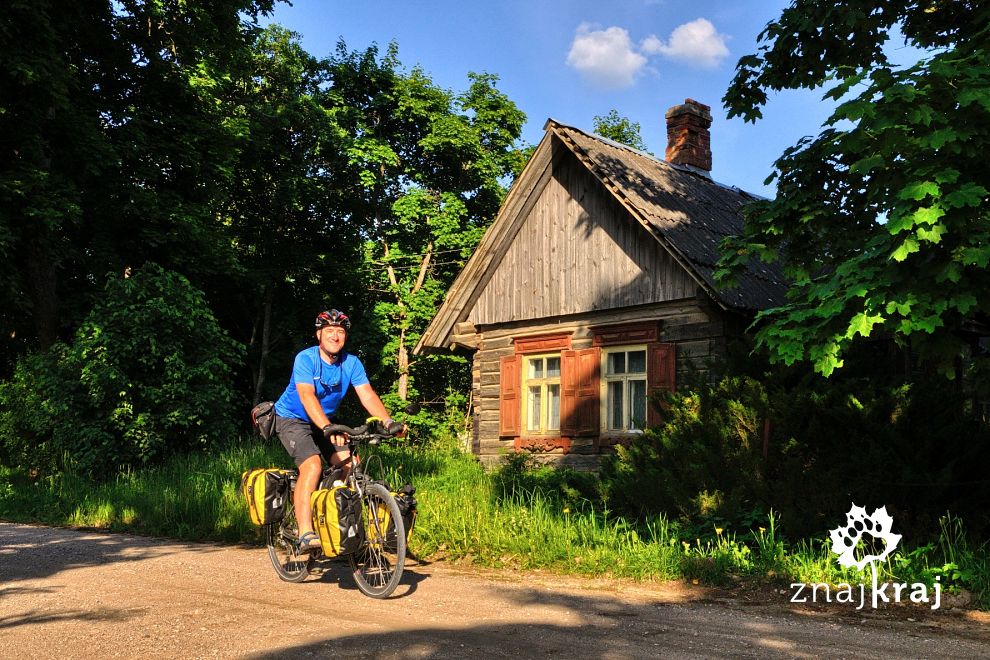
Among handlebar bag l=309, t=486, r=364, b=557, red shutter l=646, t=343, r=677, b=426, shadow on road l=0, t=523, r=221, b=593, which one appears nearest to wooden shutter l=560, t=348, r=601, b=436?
red shutter l=646, t=343, r=677, b=426

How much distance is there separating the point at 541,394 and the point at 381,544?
9.88 metres

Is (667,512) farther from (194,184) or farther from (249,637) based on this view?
(194,184)

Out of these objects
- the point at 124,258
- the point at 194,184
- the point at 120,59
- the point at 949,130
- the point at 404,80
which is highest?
the point at 404,80

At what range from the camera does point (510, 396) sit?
15719 mm

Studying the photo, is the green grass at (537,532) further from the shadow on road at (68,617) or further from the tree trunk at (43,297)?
the tree trunk at (43,297)

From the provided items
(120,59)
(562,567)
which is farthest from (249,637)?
(120,59)

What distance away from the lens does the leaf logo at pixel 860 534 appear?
6.52 metres

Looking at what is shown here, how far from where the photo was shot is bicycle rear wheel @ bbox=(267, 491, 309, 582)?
6574 mm

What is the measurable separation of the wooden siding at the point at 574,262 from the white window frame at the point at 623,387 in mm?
750

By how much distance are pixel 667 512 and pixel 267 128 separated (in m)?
20.7

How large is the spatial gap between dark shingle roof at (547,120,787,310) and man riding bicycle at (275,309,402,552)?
6415mm

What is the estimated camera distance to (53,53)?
52.2 feet

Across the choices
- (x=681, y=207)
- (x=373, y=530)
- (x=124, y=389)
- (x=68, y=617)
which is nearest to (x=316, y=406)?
(x=373, y=530)

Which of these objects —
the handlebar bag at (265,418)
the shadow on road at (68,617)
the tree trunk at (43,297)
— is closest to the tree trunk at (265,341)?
the tree trunk at (43,297)
